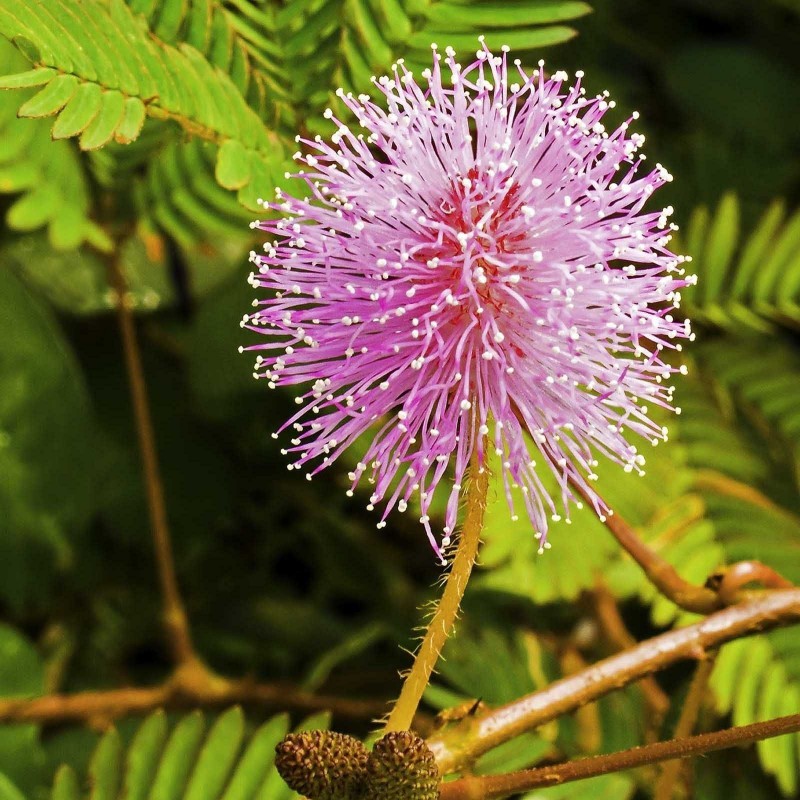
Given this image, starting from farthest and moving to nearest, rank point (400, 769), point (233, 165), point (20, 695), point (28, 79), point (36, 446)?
point (36, 446) < point (20, 695) < point (233, 165) < point (28, 79) < point (400, 769)

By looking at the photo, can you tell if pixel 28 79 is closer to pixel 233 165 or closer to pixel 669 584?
pixel 233 165

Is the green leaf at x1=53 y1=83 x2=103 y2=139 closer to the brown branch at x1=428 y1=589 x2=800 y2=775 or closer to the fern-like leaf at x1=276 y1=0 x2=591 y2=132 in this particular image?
the fern-like leaf at x1=276 y1=0 x2=591 y2=132

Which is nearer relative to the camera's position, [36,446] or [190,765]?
[190,765]

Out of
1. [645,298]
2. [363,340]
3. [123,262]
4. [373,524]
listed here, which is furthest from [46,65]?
[373,524]

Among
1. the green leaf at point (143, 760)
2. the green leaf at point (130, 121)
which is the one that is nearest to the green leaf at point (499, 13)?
the green leaf at point (130, 121)

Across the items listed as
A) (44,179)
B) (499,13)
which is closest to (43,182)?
(44,179)

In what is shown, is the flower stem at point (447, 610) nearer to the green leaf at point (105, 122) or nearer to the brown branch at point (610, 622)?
the green leaf at point (105, 122)

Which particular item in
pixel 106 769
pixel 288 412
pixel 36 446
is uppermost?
pixel 288 412

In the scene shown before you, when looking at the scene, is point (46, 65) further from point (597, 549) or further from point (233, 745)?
point (597, 549)
